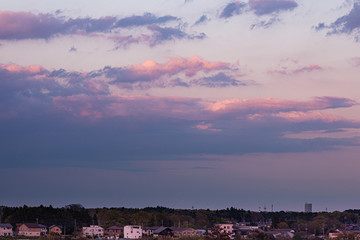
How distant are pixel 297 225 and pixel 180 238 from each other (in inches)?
1712

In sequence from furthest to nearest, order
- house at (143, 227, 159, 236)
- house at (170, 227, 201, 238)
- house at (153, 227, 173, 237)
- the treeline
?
the treeline, house at (143, 227, 159, 236), house at (153, 227, 173, 237), house at (170, 227, 201, 238)

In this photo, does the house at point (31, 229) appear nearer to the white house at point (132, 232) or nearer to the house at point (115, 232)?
the house at point (115, 232)

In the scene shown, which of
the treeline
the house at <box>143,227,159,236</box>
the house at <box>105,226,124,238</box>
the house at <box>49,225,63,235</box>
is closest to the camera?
the house at <box>49,225,63,235</box>

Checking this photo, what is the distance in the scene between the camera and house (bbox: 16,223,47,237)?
97.1m

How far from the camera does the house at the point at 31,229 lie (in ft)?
319

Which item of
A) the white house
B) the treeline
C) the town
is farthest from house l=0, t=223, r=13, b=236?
A: the white house

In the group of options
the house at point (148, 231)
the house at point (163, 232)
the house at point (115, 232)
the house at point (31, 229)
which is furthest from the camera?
the house at point (115, 232)

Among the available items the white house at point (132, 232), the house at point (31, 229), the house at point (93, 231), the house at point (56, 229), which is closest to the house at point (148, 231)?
the white house at point (132, 232)

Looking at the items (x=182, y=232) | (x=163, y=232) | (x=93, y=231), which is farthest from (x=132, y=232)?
(x=182, y=232)

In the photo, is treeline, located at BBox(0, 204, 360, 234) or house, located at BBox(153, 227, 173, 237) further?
treeline, located at BBox(0, 204, 360, 234)

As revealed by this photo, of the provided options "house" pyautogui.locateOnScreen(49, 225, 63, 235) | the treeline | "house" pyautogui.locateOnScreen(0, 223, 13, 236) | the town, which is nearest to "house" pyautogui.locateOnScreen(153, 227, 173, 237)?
the town

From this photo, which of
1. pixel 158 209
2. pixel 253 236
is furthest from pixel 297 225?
pixel 158 209

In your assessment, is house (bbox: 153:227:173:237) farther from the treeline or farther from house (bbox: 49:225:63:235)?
house (bbox: 49:225:63:235)

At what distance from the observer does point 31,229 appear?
3868 inches
